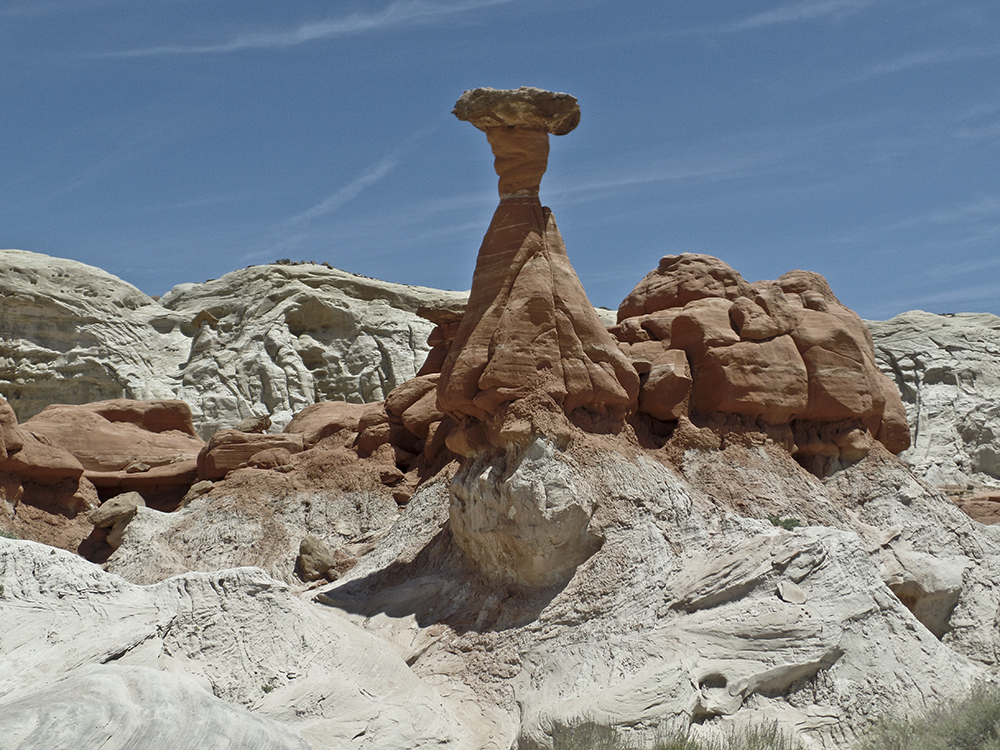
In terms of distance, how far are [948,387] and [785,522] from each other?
28.2m

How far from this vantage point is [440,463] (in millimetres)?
18438

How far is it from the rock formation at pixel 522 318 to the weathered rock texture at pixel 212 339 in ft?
64.0

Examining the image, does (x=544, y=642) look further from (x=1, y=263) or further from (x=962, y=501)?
(x=1, y=263)

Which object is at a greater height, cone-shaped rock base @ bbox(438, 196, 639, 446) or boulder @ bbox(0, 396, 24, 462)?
cone-shaped rock base @ bbox(438, 196, 639, 446)

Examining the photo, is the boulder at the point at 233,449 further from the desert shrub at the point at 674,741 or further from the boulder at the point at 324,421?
the desert shrub at the point at 674,741

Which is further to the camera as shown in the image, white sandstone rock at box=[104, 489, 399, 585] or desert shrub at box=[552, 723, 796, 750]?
white sandstone rock at box=[104, 489, 399, 585]

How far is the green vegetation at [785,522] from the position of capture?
47.2 feet

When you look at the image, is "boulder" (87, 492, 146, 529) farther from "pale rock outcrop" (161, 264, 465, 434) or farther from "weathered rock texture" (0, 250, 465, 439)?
"pale rock outcrop" (161, 264, 465, 434)

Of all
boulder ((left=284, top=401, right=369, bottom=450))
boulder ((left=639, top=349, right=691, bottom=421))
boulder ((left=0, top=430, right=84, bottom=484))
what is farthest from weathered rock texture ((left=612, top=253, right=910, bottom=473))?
boulder ((left=0, top=430, right=84, bottom=484))

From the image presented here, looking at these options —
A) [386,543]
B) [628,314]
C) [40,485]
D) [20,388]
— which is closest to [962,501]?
[628,314]

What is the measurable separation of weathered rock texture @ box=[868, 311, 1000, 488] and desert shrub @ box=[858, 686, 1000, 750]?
26.7 m

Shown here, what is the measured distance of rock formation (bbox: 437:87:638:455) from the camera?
549 inches

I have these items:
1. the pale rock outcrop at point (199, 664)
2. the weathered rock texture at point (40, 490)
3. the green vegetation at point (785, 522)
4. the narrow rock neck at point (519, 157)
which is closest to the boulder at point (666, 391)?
the green vegetation at point (785, 522)

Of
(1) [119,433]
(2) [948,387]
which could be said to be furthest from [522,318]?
(2) [948,387]
